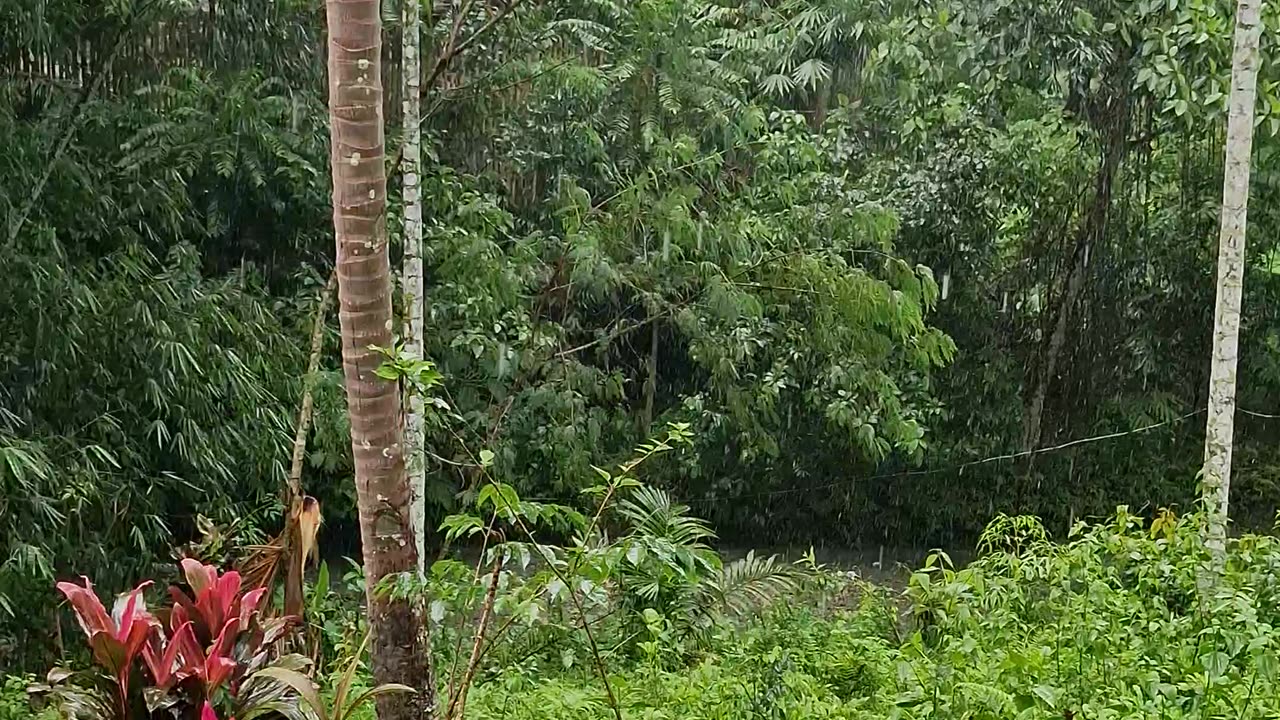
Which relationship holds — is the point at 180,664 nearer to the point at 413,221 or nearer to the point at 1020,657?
the point at 1020,657

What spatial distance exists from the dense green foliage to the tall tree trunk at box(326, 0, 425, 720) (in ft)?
5.16

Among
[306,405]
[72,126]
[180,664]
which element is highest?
[72,126]

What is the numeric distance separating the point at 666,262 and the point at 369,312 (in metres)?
3.60

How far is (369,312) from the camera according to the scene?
2264mm

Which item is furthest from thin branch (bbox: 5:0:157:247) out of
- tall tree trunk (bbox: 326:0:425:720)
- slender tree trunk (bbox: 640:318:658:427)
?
slender tree trunk (bbox: 640:318:658:427)

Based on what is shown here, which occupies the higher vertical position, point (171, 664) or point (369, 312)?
point (369, 312)

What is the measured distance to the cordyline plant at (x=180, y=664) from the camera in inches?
102

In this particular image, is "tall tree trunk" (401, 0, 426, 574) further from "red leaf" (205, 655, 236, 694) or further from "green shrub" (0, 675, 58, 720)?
"red leaf" (205, 655, 236, 694)

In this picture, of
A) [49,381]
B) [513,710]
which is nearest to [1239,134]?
[513,710]

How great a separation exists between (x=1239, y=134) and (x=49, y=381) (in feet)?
13.3

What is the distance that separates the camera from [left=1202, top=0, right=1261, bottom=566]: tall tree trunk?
379cm

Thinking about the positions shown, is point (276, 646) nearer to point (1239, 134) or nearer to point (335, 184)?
point (335, 184)

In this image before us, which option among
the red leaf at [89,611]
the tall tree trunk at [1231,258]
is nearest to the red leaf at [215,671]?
the red leaf at [89,611]

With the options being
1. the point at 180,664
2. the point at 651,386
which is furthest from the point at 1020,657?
the point at 651,386
